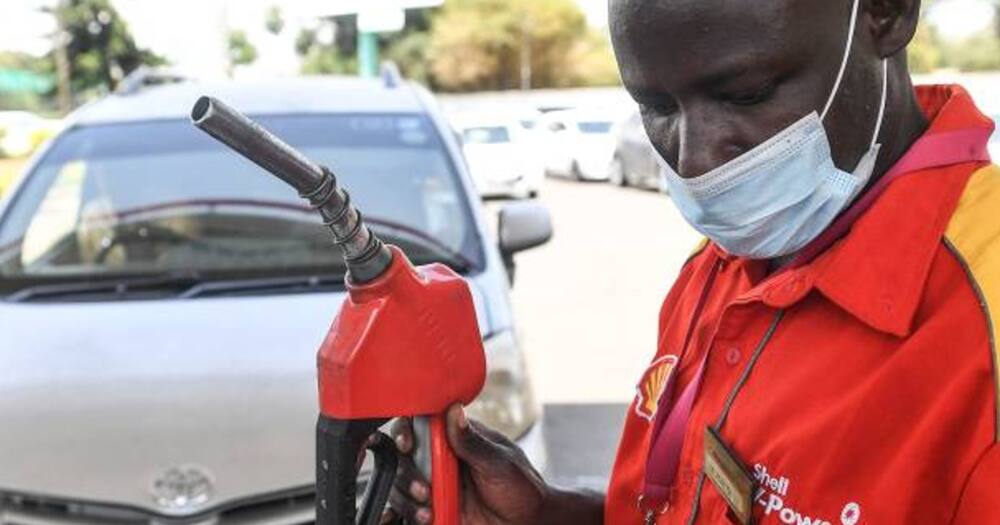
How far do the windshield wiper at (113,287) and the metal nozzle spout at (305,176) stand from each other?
2.06 m

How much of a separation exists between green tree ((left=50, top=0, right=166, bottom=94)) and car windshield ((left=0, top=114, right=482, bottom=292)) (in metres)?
48.9

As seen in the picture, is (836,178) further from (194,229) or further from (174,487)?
(194,229)

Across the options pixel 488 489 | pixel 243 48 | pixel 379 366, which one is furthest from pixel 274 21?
pixel 379 366

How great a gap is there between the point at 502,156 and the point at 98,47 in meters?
40.5

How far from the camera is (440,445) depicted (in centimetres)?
127

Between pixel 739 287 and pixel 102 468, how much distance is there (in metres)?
1.77

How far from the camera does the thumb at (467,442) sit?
1287 millimetres

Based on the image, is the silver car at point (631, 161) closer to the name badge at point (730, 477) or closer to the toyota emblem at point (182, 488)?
the toyota emblem at point (182, 488)

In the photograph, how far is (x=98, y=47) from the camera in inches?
2041

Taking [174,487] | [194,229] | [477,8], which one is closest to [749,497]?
[174,487]

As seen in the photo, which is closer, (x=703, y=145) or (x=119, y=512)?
(x=703, y=145)

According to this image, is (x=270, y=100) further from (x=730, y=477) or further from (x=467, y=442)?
(x=730, y=477)

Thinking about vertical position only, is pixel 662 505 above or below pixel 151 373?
above

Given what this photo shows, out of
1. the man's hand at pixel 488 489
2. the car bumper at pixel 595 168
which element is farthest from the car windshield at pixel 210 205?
the car bumper at pixel 595 168
